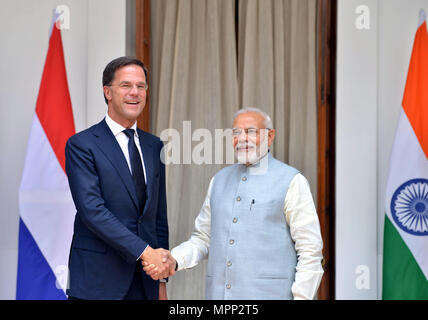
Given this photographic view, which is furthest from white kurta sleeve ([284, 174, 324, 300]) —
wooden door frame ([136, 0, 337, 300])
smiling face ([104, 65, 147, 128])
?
wooden door frame ([136, 0, 337, 300])

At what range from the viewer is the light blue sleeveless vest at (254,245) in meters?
2.27

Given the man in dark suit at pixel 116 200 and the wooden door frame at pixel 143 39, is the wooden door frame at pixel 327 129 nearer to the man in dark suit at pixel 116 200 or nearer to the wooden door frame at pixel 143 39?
the wooden door frame at pixel 143 39

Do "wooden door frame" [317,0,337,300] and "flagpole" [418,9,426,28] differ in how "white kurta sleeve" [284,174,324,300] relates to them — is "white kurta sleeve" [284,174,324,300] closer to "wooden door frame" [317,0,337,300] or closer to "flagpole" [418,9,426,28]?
"wooden door frame" [317,0,337,300]

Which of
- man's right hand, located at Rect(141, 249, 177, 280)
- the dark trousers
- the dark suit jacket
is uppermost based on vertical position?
the dark suit jacket

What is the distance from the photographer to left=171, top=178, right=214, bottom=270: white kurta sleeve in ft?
7.99

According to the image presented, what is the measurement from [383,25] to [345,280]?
178 cm

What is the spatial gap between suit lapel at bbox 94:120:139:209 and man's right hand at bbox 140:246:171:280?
21 cm

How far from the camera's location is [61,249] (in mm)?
3219

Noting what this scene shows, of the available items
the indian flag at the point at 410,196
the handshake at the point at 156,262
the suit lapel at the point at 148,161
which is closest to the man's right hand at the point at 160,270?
the handshake at the point at 156,262

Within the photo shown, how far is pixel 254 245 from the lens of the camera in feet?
7.52

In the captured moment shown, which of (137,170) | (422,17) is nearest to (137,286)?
(137,170)

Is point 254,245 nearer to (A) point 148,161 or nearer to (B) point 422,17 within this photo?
(A) point 148,161

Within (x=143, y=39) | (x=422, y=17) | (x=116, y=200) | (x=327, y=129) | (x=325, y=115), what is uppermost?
(x=422, y=17)

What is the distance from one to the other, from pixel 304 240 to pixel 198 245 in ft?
1.81
